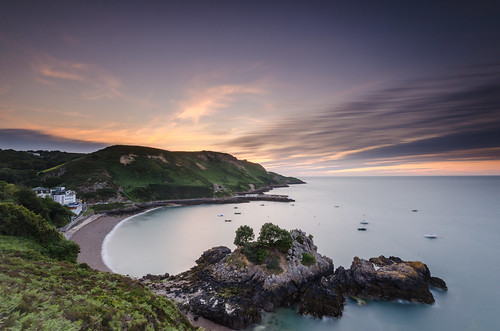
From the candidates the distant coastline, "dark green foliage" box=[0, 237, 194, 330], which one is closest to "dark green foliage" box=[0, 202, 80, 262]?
"dark green foliage" box=[0, 237, 194, 330]

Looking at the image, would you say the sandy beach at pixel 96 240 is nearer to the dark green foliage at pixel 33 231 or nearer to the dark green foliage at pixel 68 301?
the dark green foliage at pixel 68 301

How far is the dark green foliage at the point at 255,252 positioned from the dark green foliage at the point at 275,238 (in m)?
1.19

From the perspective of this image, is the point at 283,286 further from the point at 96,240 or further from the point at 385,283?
the point at 96,240

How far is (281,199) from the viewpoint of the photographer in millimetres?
143000

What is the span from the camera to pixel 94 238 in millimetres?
55625

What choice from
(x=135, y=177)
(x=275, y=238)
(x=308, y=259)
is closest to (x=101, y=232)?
(x=275, y=238)

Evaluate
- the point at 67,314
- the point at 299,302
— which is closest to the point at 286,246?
the point at 299,302

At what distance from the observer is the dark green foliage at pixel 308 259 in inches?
1347

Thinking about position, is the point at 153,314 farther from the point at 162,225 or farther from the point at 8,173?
the point at 8,173

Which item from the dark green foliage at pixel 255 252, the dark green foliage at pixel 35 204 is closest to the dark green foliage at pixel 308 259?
the dark green foliage at pixel 255 252

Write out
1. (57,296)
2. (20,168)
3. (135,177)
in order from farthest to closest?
(135,177) → (20,168) → (57,296)

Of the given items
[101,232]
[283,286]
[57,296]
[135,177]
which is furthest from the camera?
[135,177]

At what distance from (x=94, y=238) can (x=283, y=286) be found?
5278cm

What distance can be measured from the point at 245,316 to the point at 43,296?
19971mm
